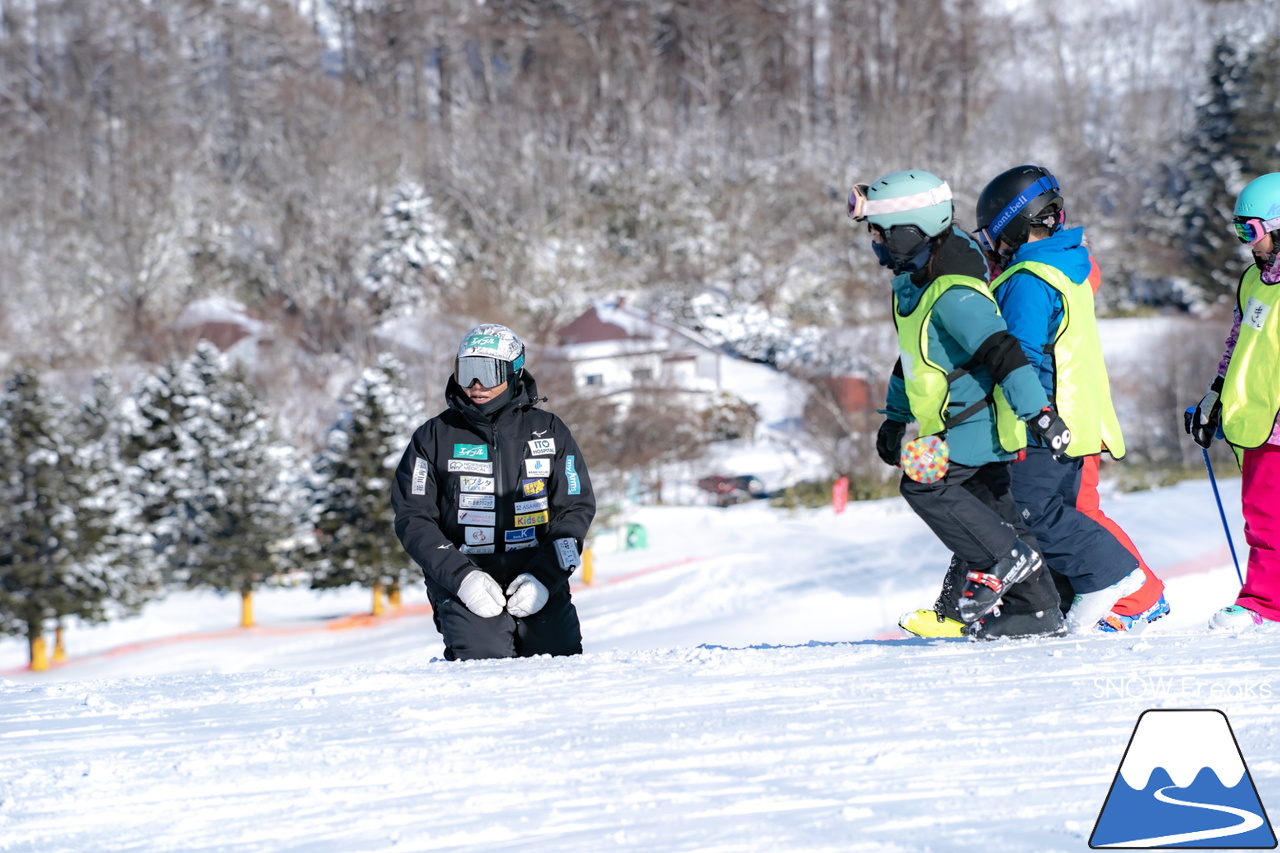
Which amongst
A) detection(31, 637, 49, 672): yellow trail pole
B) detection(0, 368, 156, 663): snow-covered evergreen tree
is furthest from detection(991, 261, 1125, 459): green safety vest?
detection(31, 637, 49, 672): yellow trail pole

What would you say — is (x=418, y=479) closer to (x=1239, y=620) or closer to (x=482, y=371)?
(x=482, y=371)

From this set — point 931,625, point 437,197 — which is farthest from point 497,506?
point 437,197

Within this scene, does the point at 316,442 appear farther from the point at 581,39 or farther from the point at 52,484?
the point at 581,39

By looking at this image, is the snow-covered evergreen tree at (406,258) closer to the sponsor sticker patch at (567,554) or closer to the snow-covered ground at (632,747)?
the sponsor sticker patch at (567,554)

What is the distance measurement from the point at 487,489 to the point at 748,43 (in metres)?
56.3

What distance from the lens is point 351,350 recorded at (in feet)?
129

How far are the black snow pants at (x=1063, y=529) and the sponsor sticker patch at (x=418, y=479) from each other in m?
2.31

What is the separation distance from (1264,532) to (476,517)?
10.0 feet

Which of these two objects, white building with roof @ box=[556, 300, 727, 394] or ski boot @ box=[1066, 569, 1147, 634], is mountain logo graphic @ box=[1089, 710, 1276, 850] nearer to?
ski boot @ box=[1066, 569, 1147, 634]

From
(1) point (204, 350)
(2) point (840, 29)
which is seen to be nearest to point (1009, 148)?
(2) point (840, 29)

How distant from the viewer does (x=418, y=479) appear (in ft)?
14.7

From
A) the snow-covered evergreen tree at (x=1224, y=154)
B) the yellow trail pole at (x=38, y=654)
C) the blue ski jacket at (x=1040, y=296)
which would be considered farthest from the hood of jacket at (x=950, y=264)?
the snow-covered evergreen tree at (x=1224, y=154)

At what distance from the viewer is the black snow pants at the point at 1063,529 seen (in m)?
4.16

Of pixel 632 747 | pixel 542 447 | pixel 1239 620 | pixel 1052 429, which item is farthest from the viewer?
pixel 542 447
